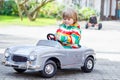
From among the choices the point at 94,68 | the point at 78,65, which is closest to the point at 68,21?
the point at 78,65

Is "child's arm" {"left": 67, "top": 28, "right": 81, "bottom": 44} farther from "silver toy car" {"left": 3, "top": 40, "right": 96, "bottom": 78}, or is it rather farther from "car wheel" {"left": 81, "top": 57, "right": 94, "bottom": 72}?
"car wheel" {"left": 81, "top": 57, "right": 94, "bottom": 72}

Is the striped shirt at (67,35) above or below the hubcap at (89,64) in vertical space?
above

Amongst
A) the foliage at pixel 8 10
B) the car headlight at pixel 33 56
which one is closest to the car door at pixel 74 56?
the car headlight at pixel 33 56

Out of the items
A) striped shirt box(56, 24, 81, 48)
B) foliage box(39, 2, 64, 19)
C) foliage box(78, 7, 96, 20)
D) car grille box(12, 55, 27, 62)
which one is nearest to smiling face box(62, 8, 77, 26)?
striped shirt box(56, 24, 81, 48)

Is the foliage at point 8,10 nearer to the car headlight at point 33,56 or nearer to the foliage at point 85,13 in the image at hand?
the foliage at point 85,13

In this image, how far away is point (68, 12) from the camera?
30.1ft

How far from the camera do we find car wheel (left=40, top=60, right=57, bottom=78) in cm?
847

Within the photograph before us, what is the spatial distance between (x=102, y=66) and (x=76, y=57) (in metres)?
1.58

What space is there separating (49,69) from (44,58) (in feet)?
0.84

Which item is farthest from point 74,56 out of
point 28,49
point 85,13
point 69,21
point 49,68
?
point 85,13

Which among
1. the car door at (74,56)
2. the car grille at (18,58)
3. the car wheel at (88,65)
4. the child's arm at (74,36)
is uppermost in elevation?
the child's arm at (74,36)

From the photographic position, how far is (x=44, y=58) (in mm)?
8445

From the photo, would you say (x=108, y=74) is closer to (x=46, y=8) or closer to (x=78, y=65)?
(x=78, y=65)

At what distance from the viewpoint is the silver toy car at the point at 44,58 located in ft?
27.3
